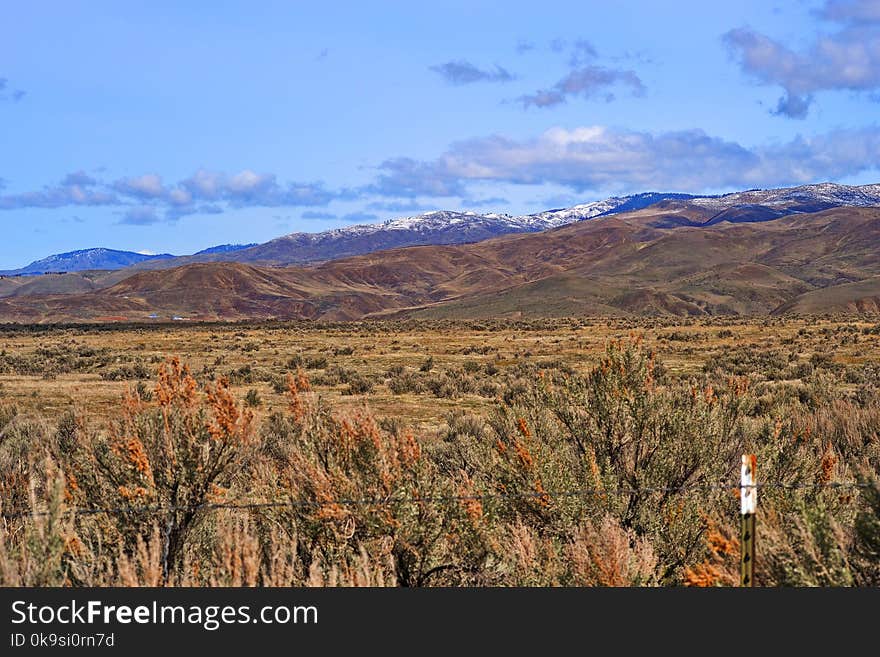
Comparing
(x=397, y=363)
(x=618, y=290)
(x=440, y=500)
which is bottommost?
(x=440, y=500)

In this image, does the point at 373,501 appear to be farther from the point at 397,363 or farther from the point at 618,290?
the point at 618,290

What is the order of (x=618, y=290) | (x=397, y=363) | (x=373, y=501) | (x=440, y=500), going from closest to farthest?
(x=373, y=501), (x=440, y=500), (x=397, y=363), (x=618, y=290)

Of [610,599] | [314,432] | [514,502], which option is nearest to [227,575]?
[314,432]

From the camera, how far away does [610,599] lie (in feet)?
15.4

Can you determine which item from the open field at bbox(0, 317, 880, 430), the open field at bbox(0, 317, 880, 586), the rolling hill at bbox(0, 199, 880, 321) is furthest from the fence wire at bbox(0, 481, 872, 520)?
the rolling hill at bbox(0, 199, 880, 321)

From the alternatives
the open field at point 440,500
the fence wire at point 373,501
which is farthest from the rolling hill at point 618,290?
the fence wire at point 373,501

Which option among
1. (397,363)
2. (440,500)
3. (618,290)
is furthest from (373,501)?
(618,290)

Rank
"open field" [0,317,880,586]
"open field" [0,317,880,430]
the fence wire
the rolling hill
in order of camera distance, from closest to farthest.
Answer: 1. "open field" [0,317,880,586]
2. the fence wire
3. "open field" [0,317,880,430]
4. the rolling hill

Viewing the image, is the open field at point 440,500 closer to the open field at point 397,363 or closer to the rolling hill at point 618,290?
the open field at point 397,363

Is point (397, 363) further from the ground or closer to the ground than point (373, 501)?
further from the ground

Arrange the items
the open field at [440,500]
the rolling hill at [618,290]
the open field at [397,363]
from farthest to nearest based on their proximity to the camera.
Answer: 1. the rolling hill at [618,290]
2. the open field at [397,363]
3. the open field at [440,500]

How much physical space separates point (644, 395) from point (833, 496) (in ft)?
7.93

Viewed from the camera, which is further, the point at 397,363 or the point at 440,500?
the point at 397,363

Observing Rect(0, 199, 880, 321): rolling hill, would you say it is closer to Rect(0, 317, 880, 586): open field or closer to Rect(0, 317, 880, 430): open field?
Rect(0, 317, 880, 430): open field
